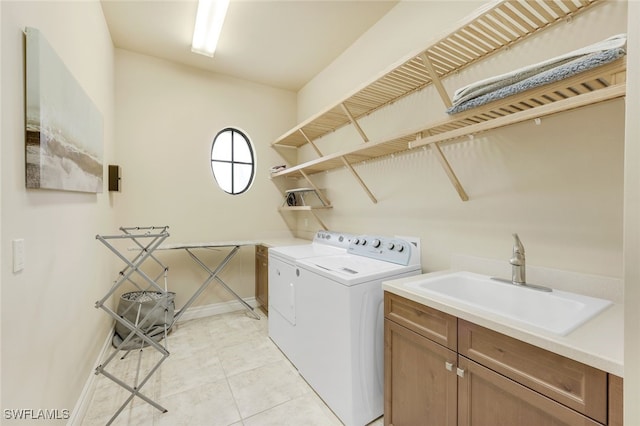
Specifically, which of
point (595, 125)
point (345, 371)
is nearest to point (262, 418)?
point (345, 371)

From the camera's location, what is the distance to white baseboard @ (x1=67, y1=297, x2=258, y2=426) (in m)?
1.59

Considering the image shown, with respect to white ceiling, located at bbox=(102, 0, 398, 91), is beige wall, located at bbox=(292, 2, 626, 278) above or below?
below

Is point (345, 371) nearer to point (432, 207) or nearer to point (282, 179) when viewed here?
point (432, 207)

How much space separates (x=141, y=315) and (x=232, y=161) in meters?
2.00

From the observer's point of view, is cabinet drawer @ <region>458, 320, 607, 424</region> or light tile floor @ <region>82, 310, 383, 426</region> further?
light tile floor @ <region>82, 310, 383, 426</region>

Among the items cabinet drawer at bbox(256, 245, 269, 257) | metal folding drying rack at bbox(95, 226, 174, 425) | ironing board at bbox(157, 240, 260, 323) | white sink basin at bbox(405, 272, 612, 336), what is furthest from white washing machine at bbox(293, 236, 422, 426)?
ironing board at bbox(157, 240, 260, 323)

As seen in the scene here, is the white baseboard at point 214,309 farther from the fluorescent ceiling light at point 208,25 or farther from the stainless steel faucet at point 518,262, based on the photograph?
the stainless steel faucet at point 518,262

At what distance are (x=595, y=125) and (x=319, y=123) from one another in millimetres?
2110

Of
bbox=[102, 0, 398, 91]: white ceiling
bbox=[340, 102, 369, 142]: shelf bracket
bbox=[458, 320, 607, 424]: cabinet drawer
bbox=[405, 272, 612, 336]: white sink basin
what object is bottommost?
bbox=[458, 320, 607, 424]: cabinet drawer

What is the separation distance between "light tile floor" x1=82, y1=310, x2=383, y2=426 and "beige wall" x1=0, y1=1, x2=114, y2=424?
0.95 feet

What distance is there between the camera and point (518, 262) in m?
1.33

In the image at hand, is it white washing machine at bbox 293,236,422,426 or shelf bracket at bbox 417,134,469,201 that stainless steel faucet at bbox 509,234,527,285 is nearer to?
shelf bracket at bbox 417,134,469,201

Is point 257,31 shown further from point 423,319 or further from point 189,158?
point 423,319

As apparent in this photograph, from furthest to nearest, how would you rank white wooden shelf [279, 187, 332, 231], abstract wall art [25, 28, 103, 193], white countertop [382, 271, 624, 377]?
1. white wooden shelf [279, 187, 332, 231]
2. abstract wall art [25, 28, 103, 193]
3. white countertop [382, 271, 624, 377]
